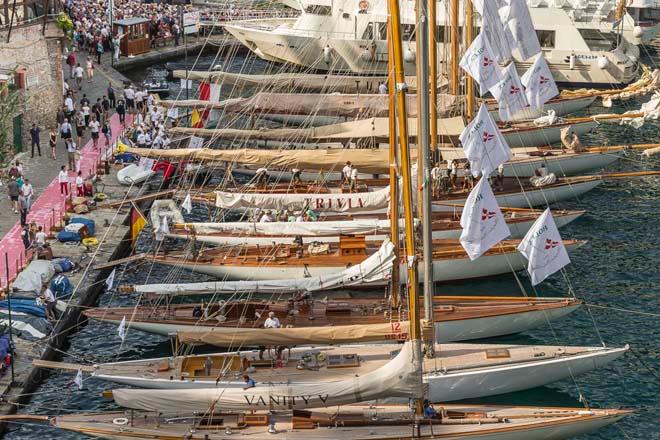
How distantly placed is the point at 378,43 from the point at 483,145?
49.7m

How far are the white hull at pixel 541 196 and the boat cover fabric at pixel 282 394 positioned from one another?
22.3 meters

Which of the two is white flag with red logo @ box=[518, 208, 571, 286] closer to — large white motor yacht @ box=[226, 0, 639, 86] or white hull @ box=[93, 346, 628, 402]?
white hull @ box=[93, 346, 628, 402]

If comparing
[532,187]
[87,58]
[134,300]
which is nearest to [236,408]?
[134,300]

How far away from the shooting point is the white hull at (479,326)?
156ft

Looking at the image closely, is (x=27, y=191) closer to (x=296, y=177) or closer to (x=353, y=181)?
(x=296, y=177)

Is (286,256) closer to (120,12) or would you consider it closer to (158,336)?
(158,336)

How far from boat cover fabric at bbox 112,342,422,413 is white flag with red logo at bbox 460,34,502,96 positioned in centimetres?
1299

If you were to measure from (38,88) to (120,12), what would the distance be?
30612 millimetres

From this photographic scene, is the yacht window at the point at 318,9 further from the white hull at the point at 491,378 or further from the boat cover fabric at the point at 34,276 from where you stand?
the white hull at the point at 491,378

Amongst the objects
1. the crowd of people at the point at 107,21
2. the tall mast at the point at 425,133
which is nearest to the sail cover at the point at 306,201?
the tall mast at the point at 425,133

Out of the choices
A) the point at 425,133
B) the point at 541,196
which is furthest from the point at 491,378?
the point at 541,196

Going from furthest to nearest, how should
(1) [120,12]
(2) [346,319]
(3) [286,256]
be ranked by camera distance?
(1) [120,12]
(3) [286,256]
(2) [346,319]

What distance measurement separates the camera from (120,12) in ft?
328

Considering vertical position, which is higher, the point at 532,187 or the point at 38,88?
the point at 38,88
